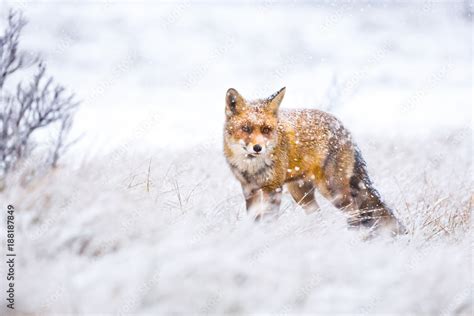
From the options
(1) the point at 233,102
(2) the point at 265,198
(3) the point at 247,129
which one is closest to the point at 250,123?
(3) the point at 247,129

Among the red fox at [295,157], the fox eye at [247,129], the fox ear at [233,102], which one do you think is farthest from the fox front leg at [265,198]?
the fox ear at [233,102]

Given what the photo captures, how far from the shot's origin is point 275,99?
5004 millimetres

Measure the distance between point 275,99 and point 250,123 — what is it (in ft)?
1.12

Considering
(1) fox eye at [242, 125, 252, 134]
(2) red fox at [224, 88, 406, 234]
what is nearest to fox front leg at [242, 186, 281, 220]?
(2) red fox at [224, 88, 406, 234]

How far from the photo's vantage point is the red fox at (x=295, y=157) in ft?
16.0

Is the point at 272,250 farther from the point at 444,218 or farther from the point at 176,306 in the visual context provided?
the point at 444,218

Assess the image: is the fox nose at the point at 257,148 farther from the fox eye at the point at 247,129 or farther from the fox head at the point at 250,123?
the fox eye at the point at 247,129

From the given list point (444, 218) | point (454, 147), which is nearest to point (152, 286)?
point (444, 218)

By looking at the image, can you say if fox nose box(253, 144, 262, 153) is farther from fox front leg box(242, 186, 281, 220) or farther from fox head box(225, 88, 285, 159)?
fox front leg box(242, 186, 281, 220)

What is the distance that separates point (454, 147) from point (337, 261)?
7.31 metres

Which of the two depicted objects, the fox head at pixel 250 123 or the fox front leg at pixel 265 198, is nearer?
the fox front leg at pixel 265 198

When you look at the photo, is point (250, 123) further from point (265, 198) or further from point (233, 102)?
point (265, 198)

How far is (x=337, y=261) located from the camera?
3.23 meters

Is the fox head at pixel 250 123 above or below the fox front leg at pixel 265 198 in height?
above
